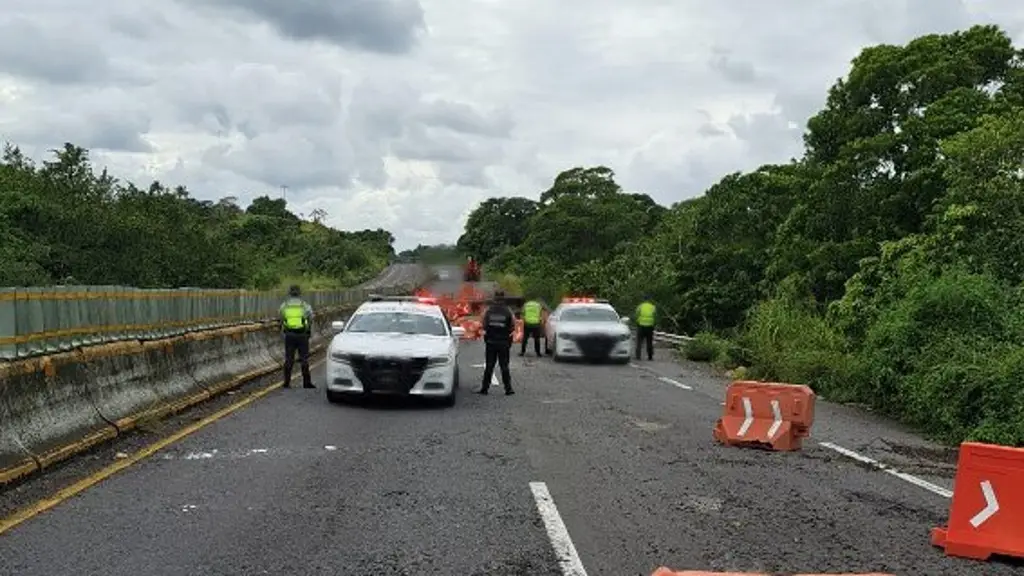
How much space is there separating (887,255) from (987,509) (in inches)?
625

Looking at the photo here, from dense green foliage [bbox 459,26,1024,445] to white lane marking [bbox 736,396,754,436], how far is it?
307 cm

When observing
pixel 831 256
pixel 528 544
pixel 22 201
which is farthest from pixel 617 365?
pixel 22 201

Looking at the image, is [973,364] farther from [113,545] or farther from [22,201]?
[22,201]

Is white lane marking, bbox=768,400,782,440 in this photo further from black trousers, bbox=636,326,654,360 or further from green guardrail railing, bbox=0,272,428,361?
black trousers, bbox=636,326,654,360

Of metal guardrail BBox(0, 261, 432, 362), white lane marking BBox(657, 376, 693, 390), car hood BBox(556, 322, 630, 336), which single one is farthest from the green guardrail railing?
white lane marking BBox(657, 376, 693, 390)

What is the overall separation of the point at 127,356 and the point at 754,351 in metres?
14.8

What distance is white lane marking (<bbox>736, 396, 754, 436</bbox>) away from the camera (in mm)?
11156

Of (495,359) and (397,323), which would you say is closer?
(397,323)

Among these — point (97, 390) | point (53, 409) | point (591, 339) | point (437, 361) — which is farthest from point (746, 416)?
point (591, 339)

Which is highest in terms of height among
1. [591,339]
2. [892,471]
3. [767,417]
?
[591,339]

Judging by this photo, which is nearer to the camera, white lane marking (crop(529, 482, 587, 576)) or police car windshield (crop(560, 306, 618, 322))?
white lane marking (crop(529, 482, 587, 576))

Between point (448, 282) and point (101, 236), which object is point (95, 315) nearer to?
point (101, 236)

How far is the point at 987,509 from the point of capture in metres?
6.80

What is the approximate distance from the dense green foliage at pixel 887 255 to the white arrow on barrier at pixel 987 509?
5.54 metres
